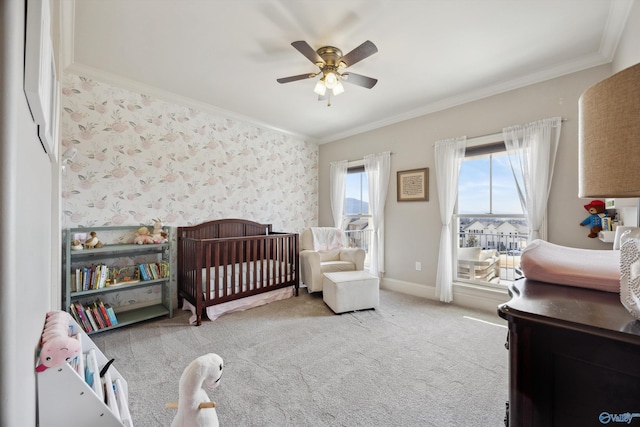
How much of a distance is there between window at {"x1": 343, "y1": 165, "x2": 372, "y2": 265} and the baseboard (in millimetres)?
929

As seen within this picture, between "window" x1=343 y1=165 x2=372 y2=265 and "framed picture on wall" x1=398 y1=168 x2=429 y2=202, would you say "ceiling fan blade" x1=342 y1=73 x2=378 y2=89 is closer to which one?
"framed picture on wall" x1=398 y1=168 x2=429 y2=202

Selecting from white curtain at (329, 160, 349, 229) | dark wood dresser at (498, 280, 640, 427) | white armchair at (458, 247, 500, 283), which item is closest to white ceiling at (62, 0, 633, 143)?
white curtain at (329, 160, 349, 229)

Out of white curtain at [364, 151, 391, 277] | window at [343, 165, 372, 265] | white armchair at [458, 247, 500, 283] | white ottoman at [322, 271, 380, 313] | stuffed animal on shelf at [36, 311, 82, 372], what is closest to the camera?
stuffed animal on shelf at [36, 311, 82, 372]

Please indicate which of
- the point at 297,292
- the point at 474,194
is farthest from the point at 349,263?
the point at 474,194

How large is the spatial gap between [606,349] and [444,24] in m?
2.19

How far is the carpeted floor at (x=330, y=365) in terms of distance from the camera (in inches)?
56.6

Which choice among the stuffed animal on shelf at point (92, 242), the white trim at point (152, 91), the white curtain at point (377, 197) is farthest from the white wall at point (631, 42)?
the stuffed animal on shelf at point (92, 242)

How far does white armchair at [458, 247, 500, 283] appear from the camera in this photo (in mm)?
3051

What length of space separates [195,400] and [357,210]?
3.75 meters

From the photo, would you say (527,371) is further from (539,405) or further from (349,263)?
(349,263)

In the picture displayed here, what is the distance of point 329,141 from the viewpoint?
470 centimetres

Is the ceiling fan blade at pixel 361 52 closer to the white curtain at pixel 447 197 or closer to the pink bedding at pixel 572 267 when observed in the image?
the pink bedding at pixel 572 267

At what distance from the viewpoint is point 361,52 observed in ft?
6.09

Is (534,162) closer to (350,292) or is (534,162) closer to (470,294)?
(470,294)
